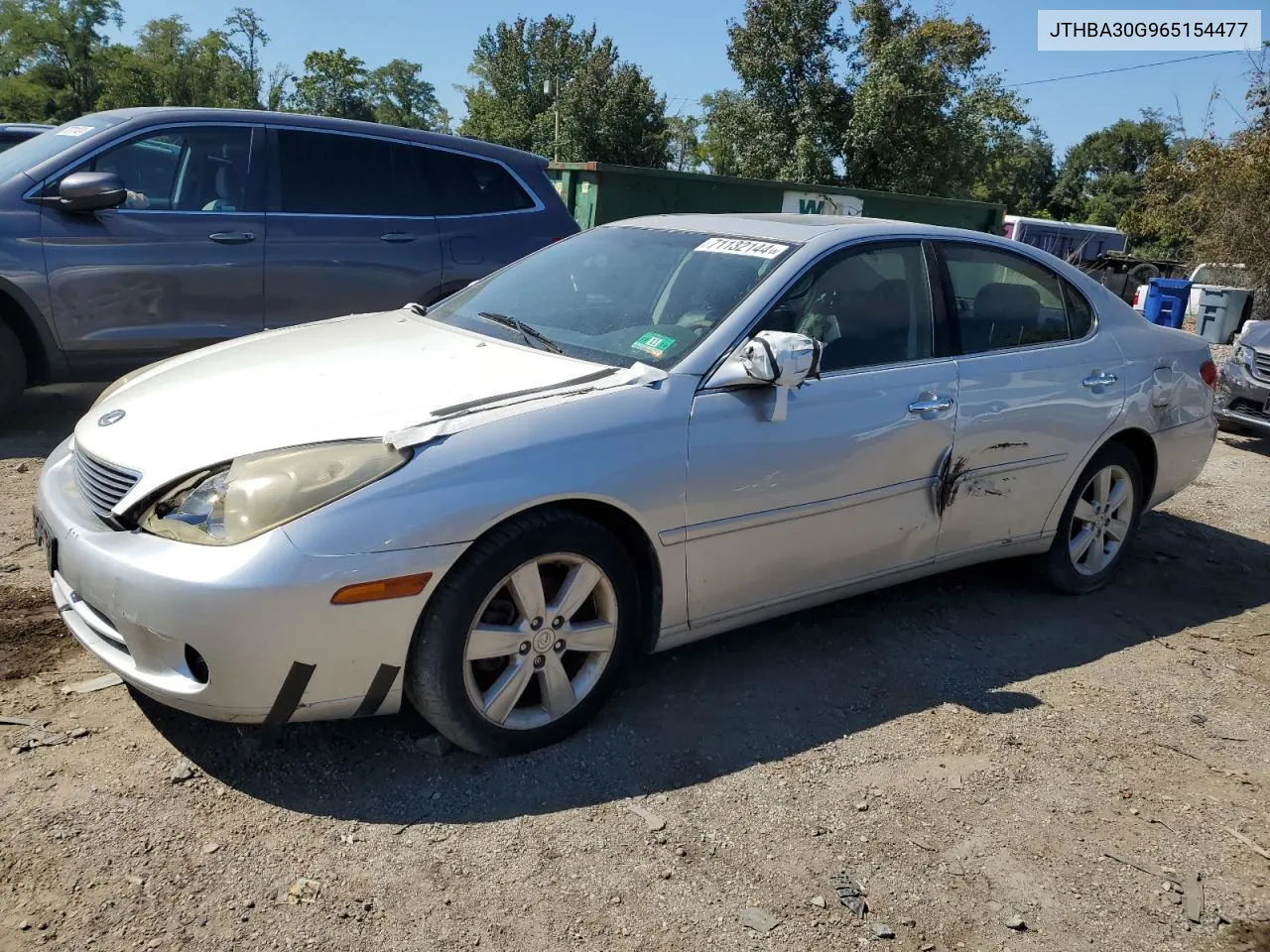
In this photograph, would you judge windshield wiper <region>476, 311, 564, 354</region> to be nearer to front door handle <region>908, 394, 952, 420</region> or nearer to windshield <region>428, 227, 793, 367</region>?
windshield <region>428, 227, 793, 367</region>

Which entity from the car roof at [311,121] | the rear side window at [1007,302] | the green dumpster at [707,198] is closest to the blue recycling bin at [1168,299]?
the green dumpster at [707,198]

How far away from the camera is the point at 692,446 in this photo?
127 inches

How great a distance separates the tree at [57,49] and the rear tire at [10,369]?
192 feet

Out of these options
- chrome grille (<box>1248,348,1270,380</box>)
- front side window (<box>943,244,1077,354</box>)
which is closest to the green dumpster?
chrome grille (<box>1248,348,1270,380</box>)

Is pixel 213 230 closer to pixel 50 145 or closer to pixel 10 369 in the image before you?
pixel 50 145

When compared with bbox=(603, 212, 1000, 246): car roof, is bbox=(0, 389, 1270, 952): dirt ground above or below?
A: below

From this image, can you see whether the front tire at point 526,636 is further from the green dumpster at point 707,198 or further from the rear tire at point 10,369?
the green dumpster at point 707,198

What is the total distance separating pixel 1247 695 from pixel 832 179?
102 ft

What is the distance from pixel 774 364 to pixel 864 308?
81 cm

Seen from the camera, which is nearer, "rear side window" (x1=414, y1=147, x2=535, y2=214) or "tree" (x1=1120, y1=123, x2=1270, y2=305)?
"rear side window" (x1=414, y1=147, x2=535, y2=214)

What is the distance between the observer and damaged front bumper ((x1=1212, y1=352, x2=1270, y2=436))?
27.0 feet

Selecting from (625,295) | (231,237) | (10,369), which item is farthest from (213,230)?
(625,295)

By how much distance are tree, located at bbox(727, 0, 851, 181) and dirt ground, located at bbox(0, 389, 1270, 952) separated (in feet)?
99.6

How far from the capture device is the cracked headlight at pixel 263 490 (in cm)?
262
